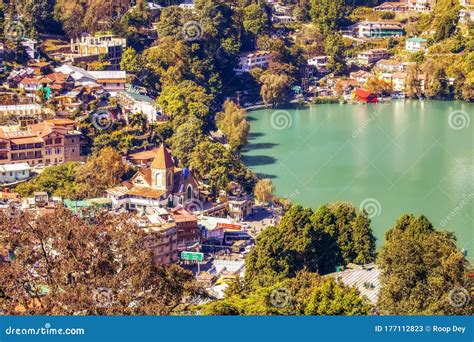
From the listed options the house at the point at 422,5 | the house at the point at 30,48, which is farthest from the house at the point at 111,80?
the house at the point at 422,5

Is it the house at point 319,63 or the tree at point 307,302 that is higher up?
the tree at point 307,302

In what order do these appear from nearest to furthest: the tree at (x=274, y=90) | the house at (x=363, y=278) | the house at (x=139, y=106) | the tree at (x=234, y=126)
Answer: the house at (x=363, y=278) < the house at (x=139, y=106) < the tree at (x=234, y=126) < the tree at (x=274, y=90)

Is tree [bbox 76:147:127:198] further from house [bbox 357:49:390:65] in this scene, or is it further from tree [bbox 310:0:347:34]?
tree [bbox 310:0:347:34]

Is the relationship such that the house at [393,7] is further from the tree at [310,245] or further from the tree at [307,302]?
the tree at [307,302]
